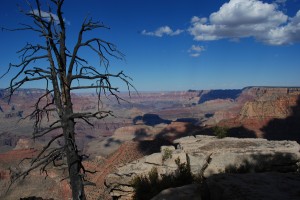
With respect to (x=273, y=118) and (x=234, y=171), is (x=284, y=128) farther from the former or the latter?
(x=234, y=171)

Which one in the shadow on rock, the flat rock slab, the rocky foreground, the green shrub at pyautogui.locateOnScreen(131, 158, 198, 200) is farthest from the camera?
the shadow on rock

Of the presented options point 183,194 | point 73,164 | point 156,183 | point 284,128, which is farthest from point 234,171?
point 284,128

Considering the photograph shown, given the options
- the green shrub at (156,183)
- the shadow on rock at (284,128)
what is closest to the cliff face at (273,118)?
the shadow on rock at (284,128)

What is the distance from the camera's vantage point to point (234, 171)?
19375 millimetres

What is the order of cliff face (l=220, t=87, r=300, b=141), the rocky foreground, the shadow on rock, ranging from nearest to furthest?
the rocky foreground
the shadow on rock
cliff face (l=220, t=87, r=300, b=141)

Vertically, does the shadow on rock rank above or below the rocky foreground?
below

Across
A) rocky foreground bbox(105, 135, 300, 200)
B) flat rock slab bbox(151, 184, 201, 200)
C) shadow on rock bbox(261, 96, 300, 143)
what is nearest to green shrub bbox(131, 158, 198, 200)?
rocky foreground bbox(105, 135, 300, 200)

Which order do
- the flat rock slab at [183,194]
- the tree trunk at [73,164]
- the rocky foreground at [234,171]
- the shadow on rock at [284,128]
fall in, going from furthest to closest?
the shadow on rock at [284,128] < the flat rock slab at [183,194] < the rocky foreground at [234,171] < the tree trunk at [73,164]

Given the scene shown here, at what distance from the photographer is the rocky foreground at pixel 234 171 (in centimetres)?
1135

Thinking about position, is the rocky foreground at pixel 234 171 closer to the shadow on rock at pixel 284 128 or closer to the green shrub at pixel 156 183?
the green shrub at pixel 156 183

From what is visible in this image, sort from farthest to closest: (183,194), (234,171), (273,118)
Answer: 1. (273,118)
2. (234,171)
3. (183,194)

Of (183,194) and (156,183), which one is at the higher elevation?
(183,194)

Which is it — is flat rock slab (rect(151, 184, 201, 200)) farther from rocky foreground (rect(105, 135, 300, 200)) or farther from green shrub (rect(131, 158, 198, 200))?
green shrub (rect(131, 158, 198, 200))

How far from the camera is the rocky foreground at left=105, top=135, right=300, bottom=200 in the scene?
11.4 metres
